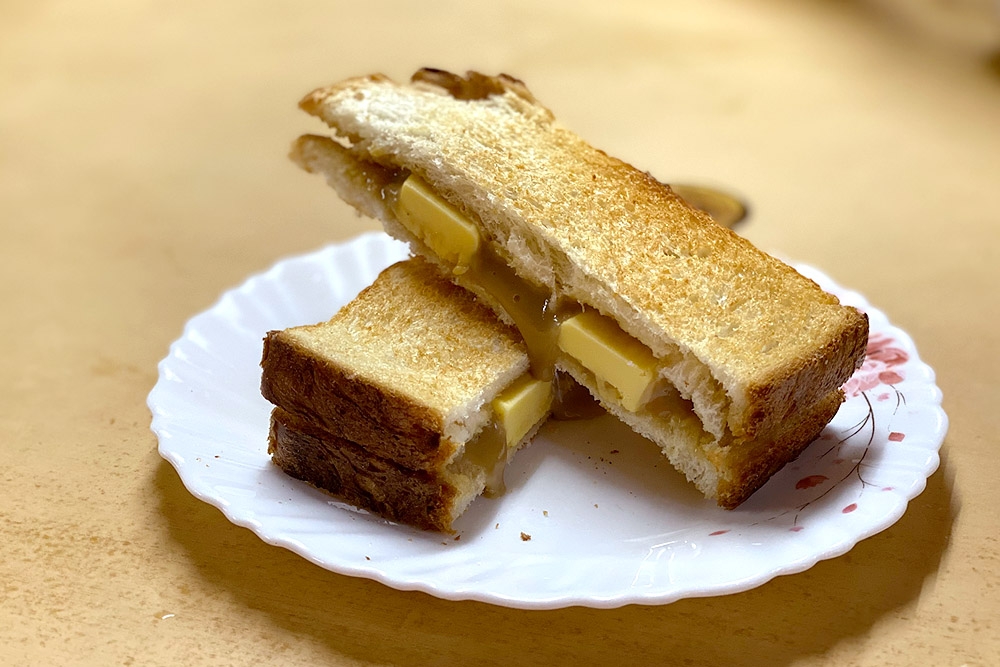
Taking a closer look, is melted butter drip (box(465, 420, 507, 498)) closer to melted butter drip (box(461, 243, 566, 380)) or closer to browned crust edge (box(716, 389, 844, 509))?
melted butter drip (box(461, 243, 566, 380))

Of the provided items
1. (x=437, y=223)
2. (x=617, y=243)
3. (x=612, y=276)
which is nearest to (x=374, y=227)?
(x=437, y=223)

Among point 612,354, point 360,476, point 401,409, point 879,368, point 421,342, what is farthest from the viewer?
point 879,368

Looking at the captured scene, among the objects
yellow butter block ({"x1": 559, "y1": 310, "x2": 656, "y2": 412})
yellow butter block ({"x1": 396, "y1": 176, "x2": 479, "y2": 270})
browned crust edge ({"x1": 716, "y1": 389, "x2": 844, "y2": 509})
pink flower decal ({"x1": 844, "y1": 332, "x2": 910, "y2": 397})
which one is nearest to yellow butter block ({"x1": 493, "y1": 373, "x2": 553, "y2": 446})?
yellow butter block ({"x1": 559, "y1": 310, "x2": 656, "y2": 412})

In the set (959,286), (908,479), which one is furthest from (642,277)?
(959,286)

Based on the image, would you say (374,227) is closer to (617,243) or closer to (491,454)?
(617,243)

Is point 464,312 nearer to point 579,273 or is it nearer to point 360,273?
point 579,273

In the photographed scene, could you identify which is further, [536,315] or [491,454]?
[536,315]
